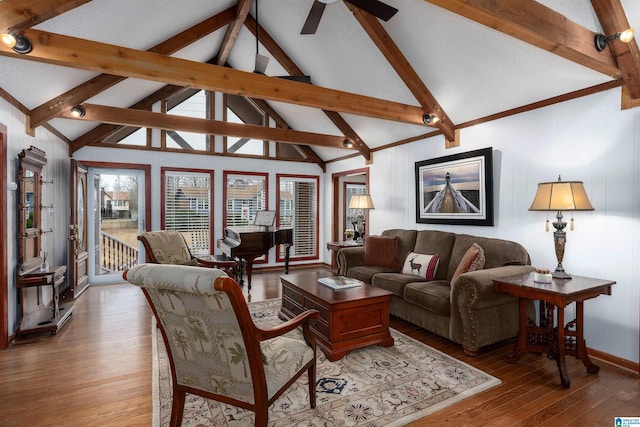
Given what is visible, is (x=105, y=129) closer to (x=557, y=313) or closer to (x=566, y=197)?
(x=566, y=197)

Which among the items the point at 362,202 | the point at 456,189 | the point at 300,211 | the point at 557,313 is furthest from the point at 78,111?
the point at 557,313

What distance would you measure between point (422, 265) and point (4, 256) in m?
4.46

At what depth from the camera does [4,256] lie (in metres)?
3.07

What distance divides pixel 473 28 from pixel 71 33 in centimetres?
390

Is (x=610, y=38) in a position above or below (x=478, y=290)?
above

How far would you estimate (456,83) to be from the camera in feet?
13.0

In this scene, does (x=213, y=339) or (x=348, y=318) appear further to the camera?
(x=348, y=318)

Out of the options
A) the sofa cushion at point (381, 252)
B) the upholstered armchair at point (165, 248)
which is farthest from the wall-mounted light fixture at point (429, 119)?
the upholstered armchair at point (165, 248)

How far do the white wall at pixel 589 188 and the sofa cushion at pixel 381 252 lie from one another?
1.14 meters

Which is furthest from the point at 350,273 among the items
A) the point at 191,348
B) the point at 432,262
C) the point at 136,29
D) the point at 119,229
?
the point at 119,229

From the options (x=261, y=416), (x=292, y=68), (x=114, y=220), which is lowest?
(x=261, y=416)

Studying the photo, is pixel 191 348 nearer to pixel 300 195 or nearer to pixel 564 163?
pixel 564 163

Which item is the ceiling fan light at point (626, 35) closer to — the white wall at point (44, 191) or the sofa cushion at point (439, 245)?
the sofa cushion at point (439, 245)

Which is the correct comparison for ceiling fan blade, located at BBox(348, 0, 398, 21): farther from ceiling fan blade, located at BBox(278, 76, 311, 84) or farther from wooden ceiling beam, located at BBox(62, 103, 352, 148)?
wooden ceiling beam, located at BBox(62, 103, 352, 148)
